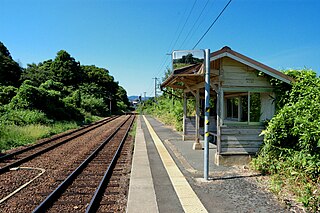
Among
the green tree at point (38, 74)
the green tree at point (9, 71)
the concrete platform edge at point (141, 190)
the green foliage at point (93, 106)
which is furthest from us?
the green foliage at point (93, 106)

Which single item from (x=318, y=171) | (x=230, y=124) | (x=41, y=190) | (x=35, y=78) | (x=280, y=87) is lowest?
(x=41, y=190)

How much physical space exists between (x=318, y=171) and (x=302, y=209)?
3.81 ft

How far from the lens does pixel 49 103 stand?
2269cm

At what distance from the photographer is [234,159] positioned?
7.33 m

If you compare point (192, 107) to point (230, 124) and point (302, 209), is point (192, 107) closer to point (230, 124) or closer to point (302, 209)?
point (230, 124)

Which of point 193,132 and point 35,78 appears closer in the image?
point 193,132

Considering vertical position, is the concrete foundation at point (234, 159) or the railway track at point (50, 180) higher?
the concrete foundation at point (234, 159)

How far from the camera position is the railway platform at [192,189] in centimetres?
441

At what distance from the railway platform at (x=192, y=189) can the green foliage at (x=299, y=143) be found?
22.7 inches

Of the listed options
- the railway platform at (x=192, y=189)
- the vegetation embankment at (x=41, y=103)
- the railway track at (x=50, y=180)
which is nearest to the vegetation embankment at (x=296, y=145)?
the railway platform at (x=192, y=189)

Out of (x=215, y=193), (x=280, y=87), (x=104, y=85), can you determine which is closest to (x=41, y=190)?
(x=215, y=193)

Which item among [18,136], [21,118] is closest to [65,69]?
[21,118]

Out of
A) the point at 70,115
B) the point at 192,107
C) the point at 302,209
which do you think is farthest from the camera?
the point at 70,115

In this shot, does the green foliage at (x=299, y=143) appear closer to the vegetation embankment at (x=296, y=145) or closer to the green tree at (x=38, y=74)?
the vegetation embankment at (x=296, y=145)
